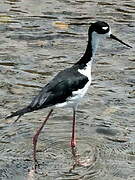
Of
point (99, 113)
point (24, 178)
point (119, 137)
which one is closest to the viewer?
point (24, 178)

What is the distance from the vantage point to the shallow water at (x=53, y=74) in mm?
7832

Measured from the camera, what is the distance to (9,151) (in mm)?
8031

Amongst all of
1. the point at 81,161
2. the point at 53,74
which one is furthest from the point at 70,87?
the point at 53,74

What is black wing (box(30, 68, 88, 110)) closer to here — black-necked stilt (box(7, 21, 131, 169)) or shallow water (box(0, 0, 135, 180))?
black-necked stilt (box(7, 21, 131, 169))

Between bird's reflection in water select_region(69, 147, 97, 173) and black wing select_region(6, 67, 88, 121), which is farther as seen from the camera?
bird's reflection in water select_region(69, 147, 97, 173)

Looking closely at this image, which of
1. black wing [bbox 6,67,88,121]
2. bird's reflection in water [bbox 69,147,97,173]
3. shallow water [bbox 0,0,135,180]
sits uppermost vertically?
black wing [bbox 6,67,88,121]

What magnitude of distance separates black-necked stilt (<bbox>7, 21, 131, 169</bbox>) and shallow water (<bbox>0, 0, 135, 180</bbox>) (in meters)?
0.28

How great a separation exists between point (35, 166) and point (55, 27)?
5514mm

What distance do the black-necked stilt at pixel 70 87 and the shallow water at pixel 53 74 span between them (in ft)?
0.93

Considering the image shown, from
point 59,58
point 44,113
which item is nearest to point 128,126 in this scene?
point 44,113

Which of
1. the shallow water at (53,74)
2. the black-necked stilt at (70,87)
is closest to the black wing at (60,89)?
the black-necked stilt at (70,87)

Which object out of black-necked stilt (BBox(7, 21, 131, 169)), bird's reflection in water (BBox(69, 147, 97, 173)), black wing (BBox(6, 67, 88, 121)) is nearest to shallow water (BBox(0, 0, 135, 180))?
bird's reflection in water (BBox(69, 147, 97, 173))

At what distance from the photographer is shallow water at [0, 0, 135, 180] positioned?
7.83 m

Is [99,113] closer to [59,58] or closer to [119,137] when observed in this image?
[119,137]
